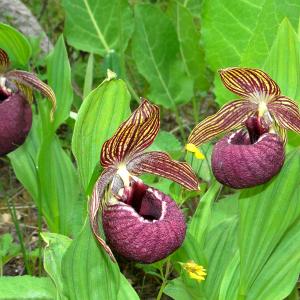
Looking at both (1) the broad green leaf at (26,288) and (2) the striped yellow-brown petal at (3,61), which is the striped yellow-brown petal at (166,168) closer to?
(1) the broad green leaf at (26,288)

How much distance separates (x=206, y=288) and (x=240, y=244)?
0.20m

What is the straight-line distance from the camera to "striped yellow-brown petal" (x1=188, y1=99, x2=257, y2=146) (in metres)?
1.47

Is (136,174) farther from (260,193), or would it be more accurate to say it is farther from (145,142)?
(260,193)

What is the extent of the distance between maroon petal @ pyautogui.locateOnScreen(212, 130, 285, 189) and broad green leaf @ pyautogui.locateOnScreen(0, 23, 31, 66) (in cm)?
63

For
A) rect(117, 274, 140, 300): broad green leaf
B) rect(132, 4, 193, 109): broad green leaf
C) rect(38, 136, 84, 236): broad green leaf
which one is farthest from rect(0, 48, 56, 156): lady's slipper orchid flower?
rect(132, 4, 193, 109): broad green leaf

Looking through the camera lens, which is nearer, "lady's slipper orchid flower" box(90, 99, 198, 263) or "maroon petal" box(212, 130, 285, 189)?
"lady's slipper orchid flower" box(90, 99, 198, 263)

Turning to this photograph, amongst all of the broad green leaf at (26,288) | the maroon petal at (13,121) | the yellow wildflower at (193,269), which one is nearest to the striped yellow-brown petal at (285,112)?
the yellow wildflower at (193,269)

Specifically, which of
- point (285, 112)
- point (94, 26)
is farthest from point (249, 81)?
point (94, 26)

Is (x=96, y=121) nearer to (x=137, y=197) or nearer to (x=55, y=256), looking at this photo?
(x=137, y=197)

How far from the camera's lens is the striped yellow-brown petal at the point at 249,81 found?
53.6 inches

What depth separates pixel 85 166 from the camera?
1.37 m

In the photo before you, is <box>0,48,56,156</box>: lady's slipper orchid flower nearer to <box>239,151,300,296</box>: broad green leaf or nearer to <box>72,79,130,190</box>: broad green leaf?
<box>72,79,130,190</box>: broad green leaf

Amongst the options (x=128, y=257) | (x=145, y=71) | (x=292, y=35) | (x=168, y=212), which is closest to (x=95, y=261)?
(x=128, y=257)

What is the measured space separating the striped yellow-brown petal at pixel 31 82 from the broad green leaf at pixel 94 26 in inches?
23.3
